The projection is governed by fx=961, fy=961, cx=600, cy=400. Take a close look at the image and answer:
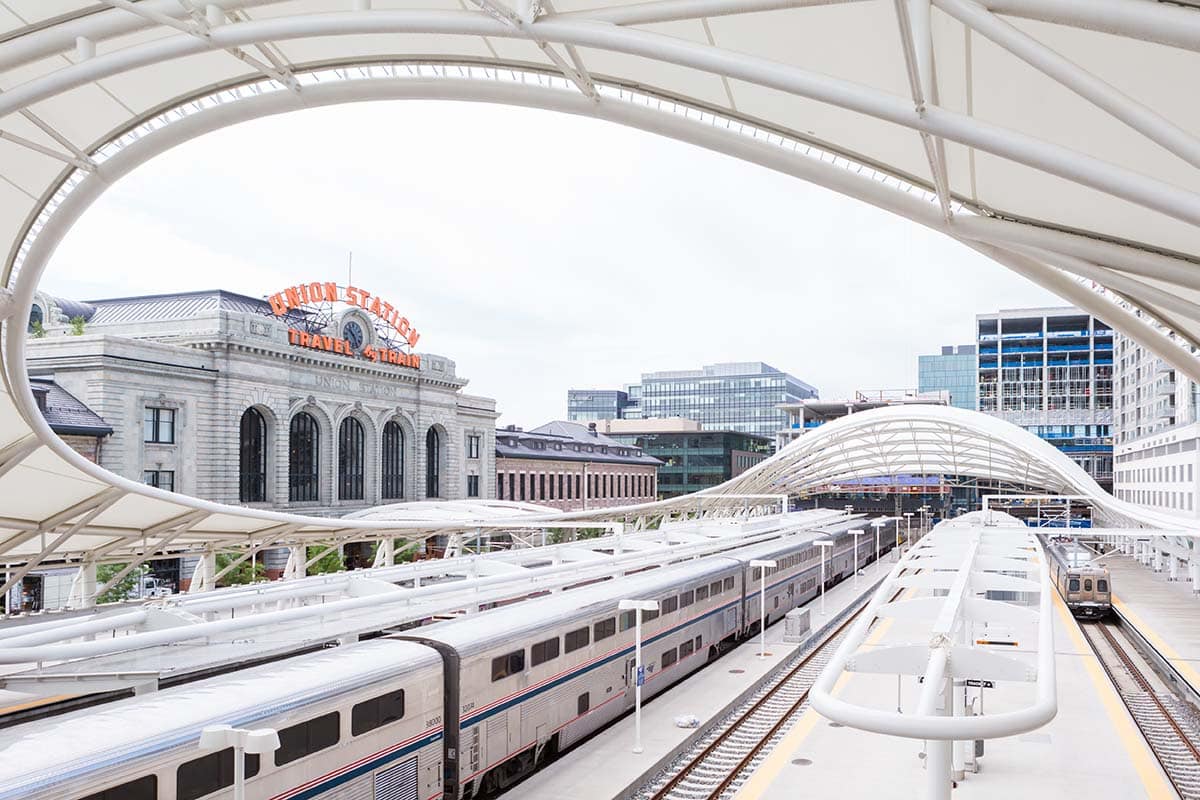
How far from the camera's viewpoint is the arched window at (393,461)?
209ft

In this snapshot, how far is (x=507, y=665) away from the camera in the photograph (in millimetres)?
16078

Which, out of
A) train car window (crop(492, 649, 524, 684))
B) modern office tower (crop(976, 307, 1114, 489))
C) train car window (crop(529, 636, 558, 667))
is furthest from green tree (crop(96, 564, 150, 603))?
modern office tower (crop(976, 307, 1114, 489))

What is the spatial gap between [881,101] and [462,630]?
10744 millimetres

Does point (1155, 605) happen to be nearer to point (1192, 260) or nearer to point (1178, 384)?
point (1178, 384)

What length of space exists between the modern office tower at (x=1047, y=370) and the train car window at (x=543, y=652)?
424ft

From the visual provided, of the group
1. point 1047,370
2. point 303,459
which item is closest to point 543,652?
point 303,459

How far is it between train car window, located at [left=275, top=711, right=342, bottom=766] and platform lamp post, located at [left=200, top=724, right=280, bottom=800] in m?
1.56

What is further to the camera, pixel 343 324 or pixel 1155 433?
pixel 1155 433

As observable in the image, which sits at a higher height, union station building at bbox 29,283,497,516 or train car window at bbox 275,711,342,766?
union station building at bbox 29,283,497,516

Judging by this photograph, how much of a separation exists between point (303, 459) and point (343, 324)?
8802 mm

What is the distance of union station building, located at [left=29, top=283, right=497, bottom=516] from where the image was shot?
45031mm

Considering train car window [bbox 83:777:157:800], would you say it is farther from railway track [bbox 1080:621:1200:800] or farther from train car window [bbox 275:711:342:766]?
railway track [bbox 1080:621:1200:800]

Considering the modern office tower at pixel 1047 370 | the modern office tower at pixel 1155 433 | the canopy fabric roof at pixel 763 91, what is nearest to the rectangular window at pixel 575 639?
the canopy fabric roof at pixel 763 91

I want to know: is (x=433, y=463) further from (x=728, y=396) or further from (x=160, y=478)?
(x=728, y=396)
